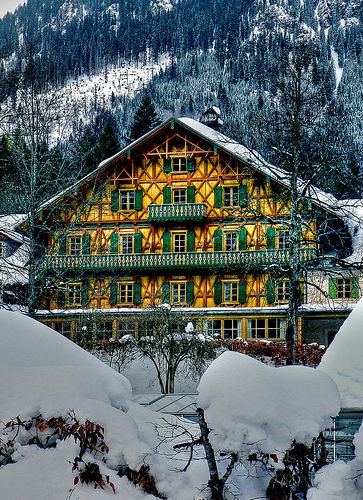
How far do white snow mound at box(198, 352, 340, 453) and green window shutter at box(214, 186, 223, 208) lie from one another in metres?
24.9

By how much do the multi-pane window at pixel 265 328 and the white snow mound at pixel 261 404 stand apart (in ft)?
77.0

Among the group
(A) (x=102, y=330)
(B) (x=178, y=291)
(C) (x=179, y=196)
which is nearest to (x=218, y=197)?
(C) (x=179, y=196)

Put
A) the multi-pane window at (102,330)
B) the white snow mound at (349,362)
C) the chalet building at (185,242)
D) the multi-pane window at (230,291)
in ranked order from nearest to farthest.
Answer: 1. the white snow mound at (349,362)
2. the multi-pane window at (102,330)
3. the chalet building at (185,242)
4. the multi-pane window at (230,291)

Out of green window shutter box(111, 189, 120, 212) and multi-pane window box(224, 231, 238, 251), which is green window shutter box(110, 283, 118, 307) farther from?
multi-pane window box(224, 231, 238, 251)

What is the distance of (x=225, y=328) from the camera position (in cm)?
2975

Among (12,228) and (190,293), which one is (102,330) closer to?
(190,293)

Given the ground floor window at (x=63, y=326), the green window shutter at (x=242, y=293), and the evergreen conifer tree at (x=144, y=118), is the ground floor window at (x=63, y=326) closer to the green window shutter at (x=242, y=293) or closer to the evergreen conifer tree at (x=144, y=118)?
the green window shutter at (x=242, y=293)

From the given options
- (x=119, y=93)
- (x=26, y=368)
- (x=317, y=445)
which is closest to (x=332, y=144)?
(x=317, y=445)

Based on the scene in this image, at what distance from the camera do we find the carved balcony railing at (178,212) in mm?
29906

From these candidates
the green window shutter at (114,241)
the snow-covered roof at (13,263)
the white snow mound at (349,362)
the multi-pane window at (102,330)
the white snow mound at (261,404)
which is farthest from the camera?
the green window shutter at (114,241)

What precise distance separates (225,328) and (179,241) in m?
5.15

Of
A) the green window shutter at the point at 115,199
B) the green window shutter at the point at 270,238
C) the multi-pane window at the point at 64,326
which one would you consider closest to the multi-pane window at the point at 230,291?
the green window shutter at the point at 270,238

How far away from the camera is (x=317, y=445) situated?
615 centimetres

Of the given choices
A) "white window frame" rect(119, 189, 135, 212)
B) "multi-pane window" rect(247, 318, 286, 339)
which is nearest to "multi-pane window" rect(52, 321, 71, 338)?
"white window frame" rect(119, 189, 135, 212)
